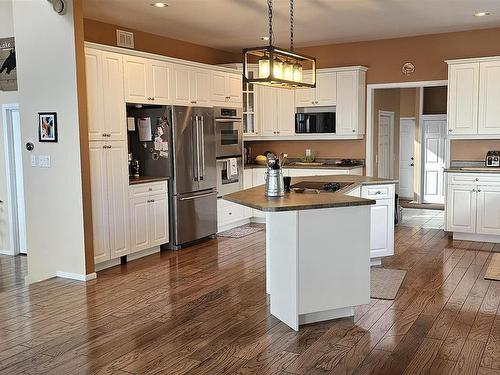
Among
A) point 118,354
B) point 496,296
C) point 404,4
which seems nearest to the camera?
point 118,354

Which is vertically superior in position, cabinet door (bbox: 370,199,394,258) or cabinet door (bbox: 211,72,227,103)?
cabinet door (bbox: 211,72,227,103)

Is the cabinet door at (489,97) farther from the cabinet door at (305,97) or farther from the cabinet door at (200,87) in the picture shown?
the cabinet door at (200,87)

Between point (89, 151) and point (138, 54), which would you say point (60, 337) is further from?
point (138, 54)

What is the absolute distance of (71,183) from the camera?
197 inches

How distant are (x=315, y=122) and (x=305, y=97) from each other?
428 mm

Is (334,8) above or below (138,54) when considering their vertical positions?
above

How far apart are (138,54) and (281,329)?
355 cm

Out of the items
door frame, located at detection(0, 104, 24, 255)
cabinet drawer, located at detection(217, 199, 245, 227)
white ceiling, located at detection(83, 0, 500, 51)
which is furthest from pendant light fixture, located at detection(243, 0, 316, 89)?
door frame, located at detection(0, 104, 24, 255)

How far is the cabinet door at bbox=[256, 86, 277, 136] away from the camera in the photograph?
8281 millimetres

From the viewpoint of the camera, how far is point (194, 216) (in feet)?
21.9

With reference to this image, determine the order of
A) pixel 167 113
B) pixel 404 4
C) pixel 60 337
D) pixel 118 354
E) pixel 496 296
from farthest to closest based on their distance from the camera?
pixel 167 113, pixel 404 4, pixel 496 296, pixel 60 337, pixel 118 354

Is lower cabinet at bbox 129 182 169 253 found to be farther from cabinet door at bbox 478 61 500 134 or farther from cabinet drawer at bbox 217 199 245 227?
cabinet door at bbox 478 61 500 134

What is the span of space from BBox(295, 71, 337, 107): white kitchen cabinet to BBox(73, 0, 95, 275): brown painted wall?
3.91 m

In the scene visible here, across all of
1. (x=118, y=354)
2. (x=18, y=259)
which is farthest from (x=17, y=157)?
(x=118, y=354)
